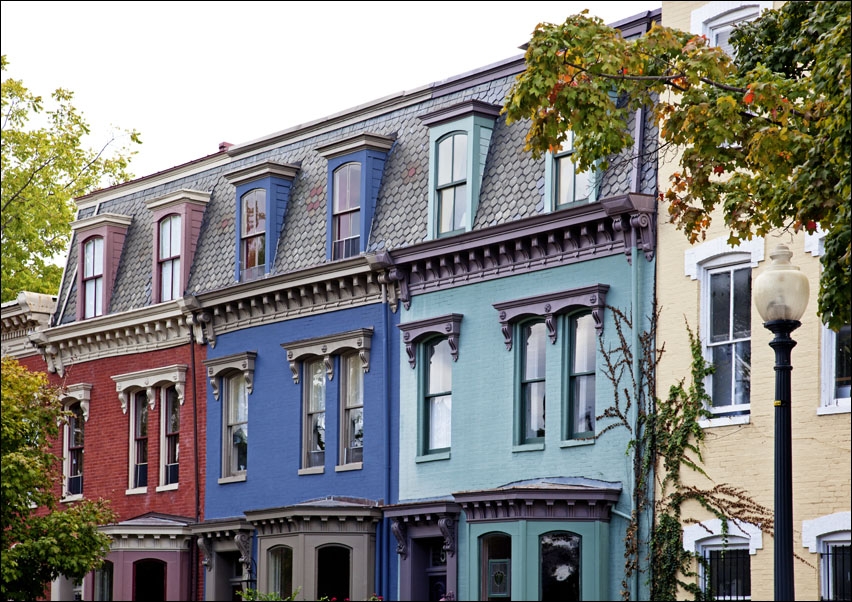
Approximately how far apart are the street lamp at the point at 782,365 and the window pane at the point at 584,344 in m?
9.40

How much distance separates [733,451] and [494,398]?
5.20 metres

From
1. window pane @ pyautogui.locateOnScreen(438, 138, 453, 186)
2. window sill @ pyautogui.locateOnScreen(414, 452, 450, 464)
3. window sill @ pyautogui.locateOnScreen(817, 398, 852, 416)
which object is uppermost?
window pane @ pyautogui.locateOnScreen(438, 138, 453, 186)

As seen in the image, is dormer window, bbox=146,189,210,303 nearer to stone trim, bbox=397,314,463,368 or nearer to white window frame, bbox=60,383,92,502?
white window frame, bbox=60,383,92,502

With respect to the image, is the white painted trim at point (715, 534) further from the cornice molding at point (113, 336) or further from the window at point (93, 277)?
the window at point (93, 277)

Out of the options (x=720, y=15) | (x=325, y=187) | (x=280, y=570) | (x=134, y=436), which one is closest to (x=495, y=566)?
(x=280, y=570)

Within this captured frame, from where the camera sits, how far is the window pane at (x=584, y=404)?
80.3 ft

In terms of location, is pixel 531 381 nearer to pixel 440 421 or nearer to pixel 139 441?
pixel 440 421

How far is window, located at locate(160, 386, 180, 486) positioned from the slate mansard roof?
7.58 ft

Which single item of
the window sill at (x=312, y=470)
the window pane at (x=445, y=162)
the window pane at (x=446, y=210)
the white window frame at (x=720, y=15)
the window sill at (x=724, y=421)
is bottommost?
the window sill at (x=312, y=470)

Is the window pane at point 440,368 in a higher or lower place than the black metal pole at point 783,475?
higher

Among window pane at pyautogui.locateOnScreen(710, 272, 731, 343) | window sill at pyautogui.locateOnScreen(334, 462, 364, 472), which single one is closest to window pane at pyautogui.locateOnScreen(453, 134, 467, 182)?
window sill at pyautogui.locateOnScreen(334, 462, 364, 472)

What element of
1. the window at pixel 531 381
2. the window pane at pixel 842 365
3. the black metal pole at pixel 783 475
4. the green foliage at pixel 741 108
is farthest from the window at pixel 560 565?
the black metal pole at pixel 783 475

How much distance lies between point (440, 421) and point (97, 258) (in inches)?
488

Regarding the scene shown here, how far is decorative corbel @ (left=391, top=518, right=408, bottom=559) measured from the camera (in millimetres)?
27047
